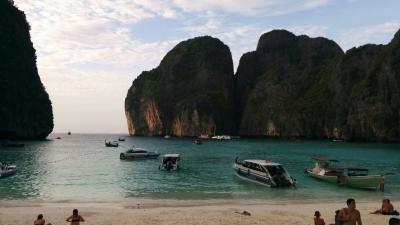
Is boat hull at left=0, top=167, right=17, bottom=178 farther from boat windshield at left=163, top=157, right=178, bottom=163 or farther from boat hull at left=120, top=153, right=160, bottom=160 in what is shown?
boat hull at left=120, top=153, right=160, bottom=160

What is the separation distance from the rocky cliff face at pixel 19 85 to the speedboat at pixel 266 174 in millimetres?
104552

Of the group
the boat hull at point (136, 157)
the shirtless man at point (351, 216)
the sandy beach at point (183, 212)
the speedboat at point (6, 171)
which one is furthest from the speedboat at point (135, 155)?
the shirtless man at point (351, 216)

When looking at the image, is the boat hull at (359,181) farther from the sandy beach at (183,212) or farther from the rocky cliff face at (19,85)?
the rocky cliff face at (19,85)

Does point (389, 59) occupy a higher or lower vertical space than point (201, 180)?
higher

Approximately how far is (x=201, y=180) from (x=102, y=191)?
440 inches

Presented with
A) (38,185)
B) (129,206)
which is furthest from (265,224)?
(38,185)

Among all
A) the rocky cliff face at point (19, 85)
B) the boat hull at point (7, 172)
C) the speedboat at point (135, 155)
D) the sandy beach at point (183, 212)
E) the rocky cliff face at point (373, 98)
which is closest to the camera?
the sandy beach at point (183, 212)

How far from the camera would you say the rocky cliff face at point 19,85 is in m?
131

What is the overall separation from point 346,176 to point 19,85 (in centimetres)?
12475

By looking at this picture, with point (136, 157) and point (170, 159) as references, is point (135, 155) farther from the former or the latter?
point (170, 159)

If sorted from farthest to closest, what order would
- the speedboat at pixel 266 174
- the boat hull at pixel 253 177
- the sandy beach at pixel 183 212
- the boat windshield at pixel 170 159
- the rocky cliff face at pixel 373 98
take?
the rocky cliff face at pixel 373 98 < the boat windshield at pixel 170 159 < the boat hull at pixel 253 177 < the speedboat at pixel 266 174 < the sandy beach at pixel 183 212

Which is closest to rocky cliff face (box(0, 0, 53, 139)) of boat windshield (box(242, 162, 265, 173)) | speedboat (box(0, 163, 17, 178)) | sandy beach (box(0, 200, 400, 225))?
speedboat (box(0, 163, 17, 178))

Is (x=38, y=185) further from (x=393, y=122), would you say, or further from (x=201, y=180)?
(x=393, y=122)

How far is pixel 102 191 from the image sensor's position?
115 feet
